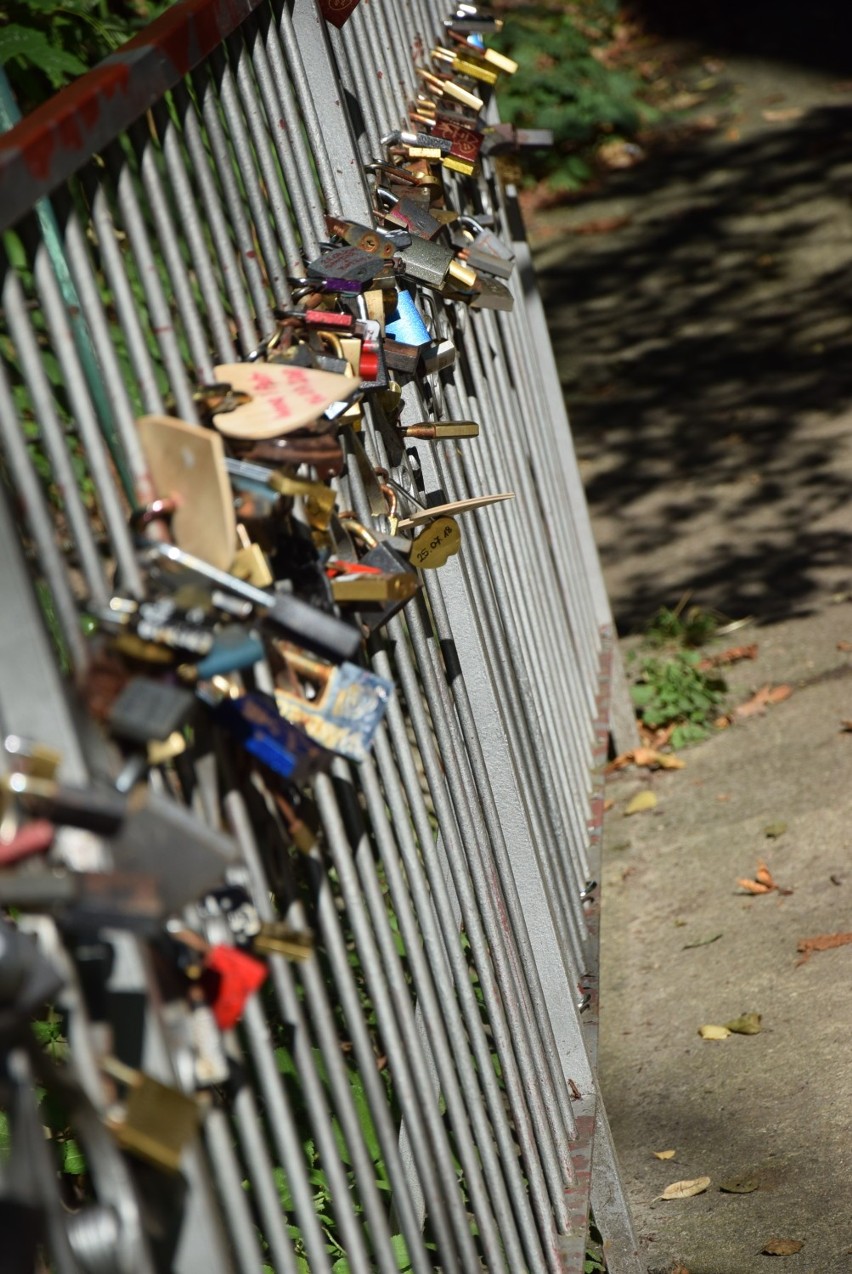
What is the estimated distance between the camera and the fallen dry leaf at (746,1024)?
360 centimetres

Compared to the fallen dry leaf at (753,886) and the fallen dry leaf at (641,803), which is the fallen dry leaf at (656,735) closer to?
the fallen dry leaf at (641,803)

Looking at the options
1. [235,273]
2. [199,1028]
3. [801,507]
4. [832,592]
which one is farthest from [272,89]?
[801,507]

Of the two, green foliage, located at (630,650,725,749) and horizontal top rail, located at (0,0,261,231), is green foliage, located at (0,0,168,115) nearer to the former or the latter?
horizontal top rail, located at (0,0,261,231)

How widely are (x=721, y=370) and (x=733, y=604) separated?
2.59m

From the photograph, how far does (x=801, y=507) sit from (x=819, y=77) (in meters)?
7.44

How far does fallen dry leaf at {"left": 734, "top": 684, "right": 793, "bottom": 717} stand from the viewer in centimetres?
516

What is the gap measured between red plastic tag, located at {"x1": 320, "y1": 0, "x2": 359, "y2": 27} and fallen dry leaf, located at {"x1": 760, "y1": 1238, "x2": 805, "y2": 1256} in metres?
2.32

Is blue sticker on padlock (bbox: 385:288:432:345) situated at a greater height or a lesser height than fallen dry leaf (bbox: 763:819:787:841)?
greater

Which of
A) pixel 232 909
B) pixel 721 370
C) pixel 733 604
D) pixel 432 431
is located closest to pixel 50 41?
pixel 432 431

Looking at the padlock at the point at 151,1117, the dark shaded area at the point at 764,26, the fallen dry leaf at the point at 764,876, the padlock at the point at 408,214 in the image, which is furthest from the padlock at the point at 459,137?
the dark shaded area at the point at 764,26

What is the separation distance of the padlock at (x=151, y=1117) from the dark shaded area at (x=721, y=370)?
15.3 ft

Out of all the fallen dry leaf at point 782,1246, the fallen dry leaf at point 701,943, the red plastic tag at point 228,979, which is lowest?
the fallen dry leaf at point 701,943

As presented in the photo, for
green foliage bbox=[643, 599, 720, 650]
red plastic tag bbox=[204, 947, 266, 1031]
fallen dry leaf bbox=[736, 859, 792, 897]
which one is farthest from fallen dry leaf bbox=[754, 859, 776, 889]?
red plastic tag bbox=[204, 947, 266, 1031]

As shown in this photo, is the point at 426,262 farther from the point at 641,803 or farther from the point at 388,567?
the point at 641,803
